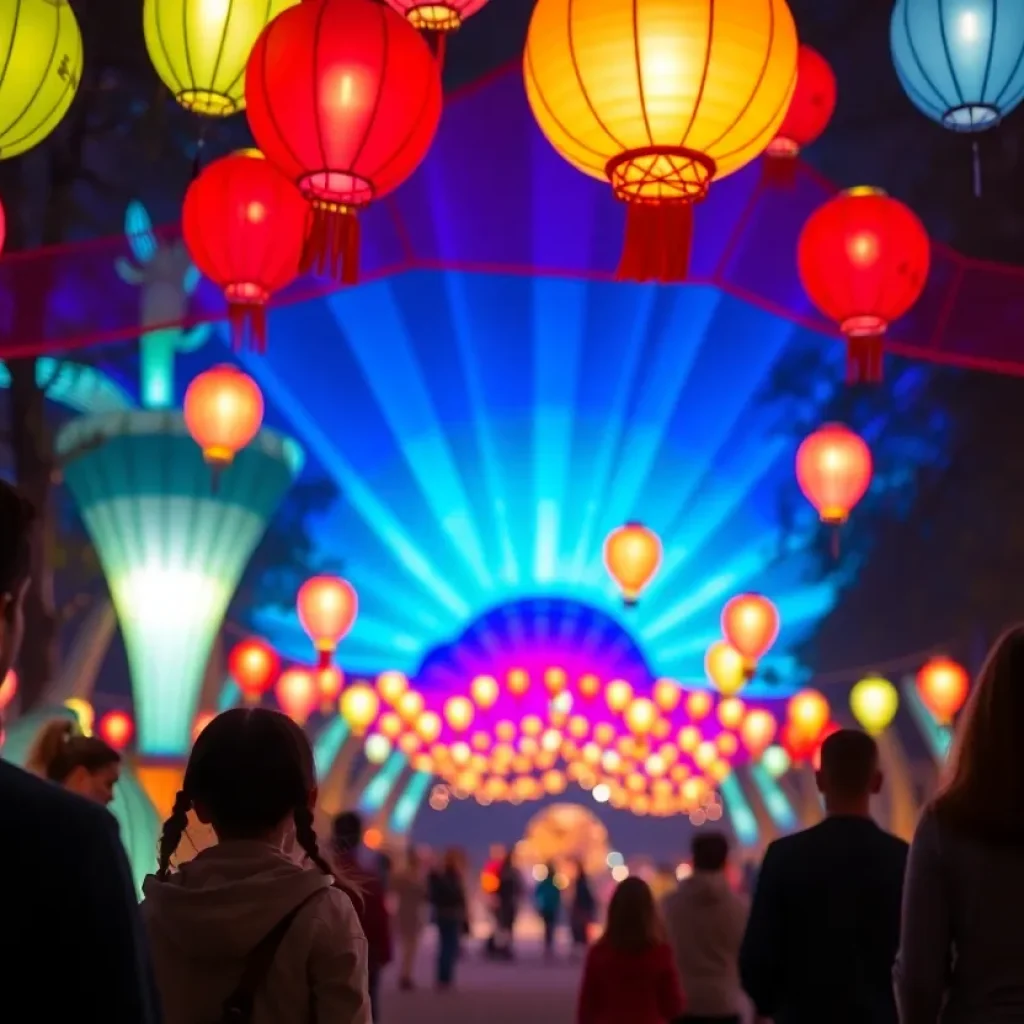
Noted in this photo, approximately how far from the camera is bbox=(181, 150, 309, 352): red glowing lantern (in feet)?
16.7

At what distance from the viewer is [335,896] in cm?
177

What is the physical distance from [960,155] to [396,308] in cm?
591

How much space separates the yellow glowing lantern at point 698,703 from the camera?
65.9 ft

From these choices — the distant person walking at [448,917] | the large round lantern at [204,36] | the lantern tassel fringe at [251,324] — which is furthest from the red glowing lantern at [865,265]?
the distant person walking at [448,917]

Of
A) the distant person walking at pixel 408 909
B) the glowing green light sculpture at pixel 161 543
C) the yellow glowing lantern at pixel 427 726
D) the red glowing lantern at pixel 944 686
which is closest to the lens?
the glowing green light sculpture at pixel 161 543

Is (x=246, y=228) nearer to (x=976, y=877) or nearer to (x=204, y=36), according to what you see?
(x=204, y=36)

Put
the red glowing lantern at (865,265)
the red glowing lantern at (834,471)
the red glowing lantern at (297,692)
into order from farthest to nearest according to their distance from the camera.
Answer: the red glowing lantern at (297,692), the red glowing lantern at (834,471), the red glowing lantern at (865,265)

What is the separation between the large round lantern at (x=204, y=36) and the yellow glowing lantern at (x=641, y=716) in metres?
14.3

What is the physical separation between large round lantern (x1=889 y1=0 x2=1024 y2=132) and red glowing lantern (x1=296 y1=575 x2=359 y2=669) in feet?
21.3

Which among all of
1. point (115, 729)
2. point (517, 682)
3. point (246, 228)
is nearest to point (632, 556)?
point (246, 228)

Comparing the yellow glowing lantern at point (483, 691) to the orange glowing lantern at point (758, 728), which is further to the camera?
the yellow glowing lantern at point (483, 691)

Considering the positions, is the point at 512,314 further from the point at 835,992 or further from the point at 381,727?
the point at 835,992

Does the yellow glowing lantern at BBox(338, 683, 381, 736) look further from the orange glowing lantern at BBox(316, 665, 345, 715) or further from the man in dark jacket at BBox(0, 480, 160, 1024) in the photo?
the man in dark jacket at BBox(0, 480, 160, 1024)

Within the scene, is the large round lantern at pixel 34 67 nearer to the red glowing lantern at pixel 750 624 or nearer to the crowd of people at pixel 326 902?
the crowd of people at pixel 326 902
